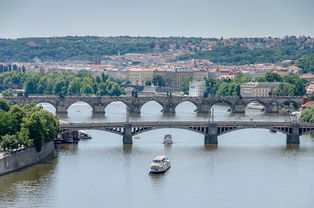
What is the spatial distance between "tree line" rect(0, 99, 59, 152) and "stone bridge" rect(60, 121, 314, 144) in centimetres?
574

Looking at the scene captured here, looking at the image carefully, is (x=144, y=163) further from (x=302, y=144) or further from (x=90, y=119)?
(x=90, y=119)

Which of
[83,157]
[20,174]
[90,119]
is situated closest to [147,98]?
[90,119]

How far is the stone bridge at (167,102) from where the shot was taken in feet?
350

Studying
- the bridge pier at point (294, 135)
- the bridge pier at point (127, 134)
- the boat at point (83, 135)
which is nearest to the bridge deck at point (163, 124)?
the bridge pier at point (127, 134)

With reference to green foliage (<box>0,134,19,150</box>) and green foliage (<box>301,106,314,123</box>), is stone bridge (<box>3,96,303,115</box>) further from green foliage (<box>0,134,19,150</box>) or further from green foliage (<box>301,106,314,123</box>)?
green foliage (<box>0,134,19,150</box>)

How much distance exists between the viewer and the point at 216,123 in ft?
240

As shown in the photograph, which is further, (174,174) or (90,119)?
(90,119)

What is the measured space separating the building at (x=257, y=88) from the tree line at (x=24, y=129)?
61.8 metres

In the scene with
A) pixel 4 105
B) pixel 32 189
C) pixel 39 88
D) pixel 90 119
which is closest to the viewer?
pixel 32 189

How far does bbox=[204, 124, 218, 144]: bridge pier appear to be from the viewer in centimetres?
7262

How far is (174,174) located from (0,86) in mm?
90574

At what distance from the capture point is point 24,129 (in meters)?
61.9

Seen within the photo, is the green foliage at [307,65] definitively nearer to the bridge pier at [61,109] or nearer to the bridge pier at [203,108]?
the bridge pier at [203,108]

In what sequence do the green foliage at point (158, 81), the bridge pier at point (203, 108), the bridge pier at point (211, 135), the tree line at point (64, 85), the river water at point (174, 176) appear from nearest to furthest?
the river water at point (174, 176) → the bridge pier at point (211, 135) → the bridge pier at point (203, 108) → the tree line at point (64, 85) → the green foliage at point (158, 81)
